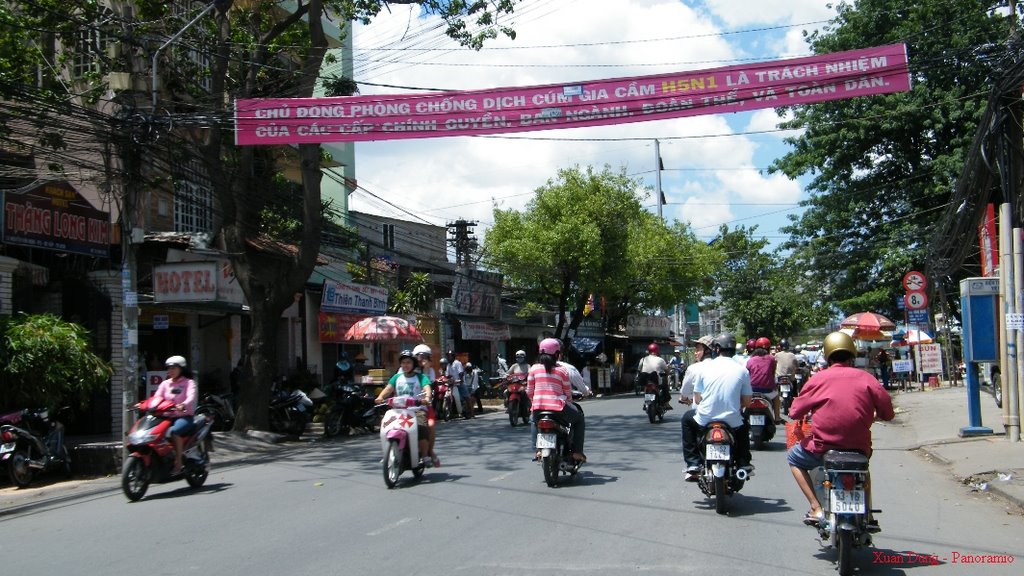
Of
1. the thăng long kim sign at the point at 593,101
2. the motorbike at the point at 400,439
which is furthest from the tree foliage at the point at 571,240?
the motorbike at the point at 400,439

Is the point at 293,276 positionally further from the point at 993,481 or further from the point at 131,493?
the point at 993,481

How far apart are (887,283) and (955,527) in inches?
1085

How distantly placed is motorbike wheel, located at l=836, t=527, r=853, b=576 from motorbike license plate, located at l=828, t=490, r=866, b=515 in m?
0.16

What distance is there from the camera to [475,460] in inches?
503

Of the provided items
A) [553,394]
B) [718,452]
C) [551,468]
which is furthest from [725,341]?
[551,468]

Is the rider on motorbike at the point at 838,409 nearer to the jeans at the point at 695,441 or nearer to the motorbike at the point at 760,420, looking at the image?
the jeans at the point at 695,441

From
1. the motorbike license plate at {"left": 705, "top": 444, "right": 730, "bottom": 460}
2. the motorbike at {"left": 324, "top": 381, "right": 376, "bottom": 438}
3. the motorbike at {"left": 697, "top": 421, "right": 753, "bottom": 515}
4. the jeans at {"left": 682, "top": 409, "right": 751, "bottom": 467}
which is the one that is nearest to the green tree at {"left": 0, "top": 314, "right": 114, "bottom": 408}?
the motorbike at {"left": 324, "top": 381, "right": 376, "bottom": 438}

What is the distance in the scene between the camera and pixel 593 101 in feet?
41.1

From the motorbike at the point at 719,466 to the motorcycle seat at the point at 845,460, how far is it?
1.98 meters

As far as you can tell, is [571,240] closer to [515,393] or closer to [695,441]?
[515,393]

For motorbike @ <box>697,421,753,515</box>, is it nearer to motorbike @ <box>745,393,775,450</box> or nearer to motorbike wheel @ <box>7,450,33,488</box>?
motorbike @ <box>745,393,775,450</box>

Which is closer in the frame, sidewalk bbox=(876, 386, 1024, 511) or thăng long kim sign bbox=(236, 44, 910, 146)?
sidewalk bbox=(876, 386, 1024, 511)

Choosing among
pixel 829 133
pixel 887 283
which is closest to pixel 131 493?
pixel 829 133

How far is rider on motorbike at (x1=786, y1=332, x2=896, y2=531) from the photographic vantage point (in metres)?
5.85
